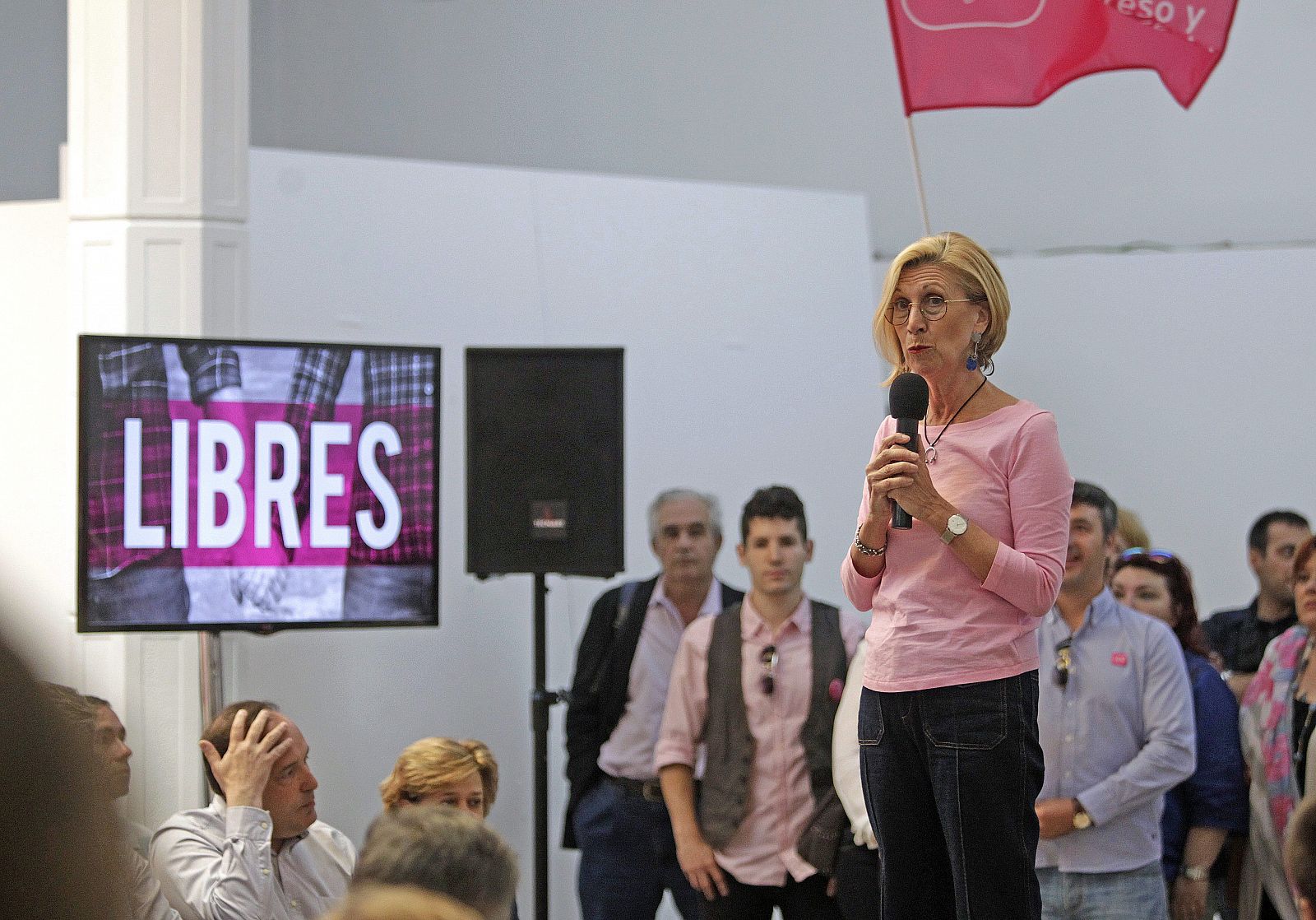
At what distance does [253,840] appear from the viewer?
105 inches

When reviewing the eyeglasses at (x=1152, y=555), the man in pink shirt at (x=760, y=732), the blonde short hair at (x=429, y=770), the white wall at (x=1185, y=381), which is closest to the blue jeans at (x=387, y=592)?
the man in pink shirt at (x=760, y=732)

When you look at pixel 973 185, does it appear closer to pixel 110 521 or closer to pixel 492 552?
pixel 492 552

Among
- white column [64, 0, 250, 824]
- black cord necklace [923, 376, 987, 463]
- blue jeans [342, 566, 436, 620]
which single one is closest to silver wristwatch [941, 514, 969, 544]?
black cord necklace [923, 376, 987, 463]

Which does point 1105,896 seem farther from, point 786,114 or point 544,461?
point 786,114

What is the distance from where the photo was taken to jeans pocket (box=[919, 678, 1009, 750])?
1.79 m

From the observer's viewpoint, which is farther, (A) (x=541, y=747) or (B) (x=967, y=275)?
(A) (x=541, y=747)

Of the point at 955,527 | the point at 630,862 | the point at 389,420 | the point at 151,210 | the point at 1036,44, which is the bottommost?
the point at 630,862

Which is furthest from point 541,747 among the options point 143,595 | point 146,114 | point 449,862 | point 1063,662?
point 449,862

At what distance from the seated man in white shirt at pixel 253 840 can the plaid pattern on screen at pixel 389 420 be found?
2.96 feet

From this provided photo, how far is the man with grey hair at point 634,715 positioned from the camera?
13.0 feet

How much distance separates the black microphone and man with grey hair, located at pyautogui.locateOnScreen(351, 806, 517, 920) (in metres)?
0.63

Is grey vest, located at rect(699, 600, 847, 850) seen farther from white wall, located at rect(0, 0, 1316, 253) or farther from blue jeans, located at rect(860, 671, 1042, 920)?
white wall, located at rect(0, 0, 1316, 253)

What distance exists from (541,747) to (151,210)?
1801 millimetres

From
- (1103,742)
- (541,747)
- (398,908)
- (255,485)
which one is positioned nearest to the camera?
(398,908)
